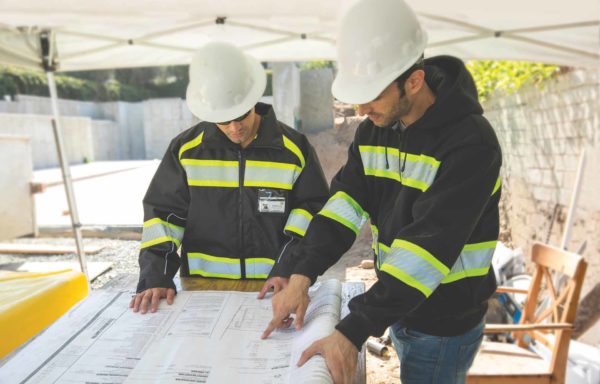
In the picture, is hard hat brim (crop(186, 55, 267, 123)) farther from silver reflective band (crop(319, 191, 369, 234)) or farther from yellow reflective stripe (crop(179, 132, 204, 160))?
silver reflective band (crop(319, 191, 369, 234))

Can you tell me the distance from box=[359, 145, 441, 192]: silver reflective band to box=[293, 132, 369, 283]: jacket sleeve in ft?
0.19

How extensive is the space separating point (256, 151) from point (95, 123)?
19.6 metres

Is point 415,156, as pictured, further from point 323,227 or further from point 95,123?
point 95,123

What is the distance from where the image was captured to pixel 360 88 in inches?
45.7

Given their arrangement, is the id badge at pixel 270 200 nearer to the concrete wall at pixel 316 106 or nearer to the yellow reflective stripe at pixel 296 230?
the yellow reflective stripe at pixel 296 230

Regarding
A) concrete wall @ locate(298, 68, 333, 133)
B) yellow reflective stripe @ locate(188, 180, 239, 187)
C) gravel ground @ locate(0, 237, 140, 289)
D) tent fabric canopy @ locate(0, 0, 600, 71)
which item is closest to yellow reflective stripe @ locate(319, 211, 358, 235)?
yellow reflective stripe @ locate(188, 180, 239, 187)

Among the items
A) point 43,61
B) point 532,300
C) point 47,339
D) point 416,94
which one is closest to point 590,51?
point 532,300

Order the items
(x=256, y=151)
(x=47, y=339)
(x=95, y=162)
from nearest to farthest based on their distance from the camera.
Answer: (x=47, y=339) → (x=256, y=151) → (x=95, y=162)

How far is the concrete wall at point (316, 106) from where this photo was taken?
8.47m

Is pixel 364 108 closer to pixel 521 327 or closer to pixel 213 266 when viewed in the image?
pixel 213 266

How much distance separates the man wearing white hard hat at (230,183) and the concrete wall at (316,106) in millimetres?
6779

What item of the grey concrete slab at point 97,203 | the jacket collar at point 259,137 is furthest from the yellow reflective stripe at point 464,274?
the grey concrete slab at point 97,203

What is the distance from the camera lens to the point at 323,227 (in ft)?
4.54

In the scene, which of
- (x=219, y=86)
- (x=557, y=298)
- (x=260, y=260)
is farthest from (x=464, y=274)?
(x=557, y=298)
